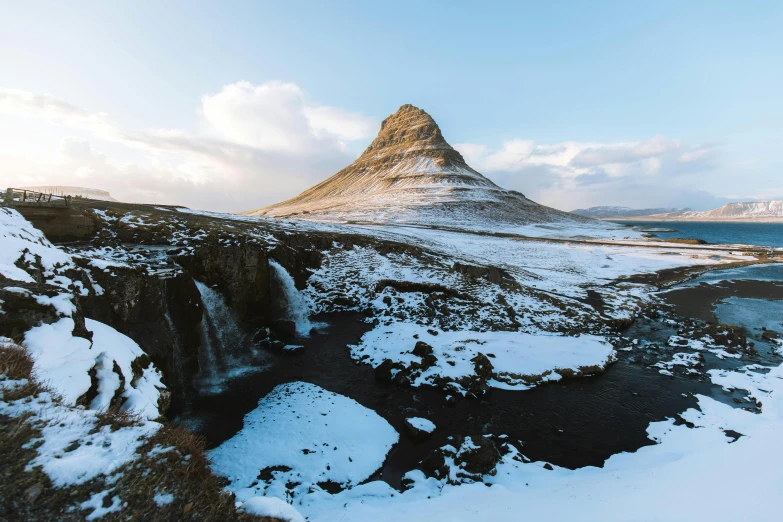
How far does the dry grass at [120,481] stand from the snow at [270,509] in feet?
0.58

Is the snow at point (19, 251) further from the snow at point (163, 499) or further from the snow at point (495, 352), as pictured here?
the snow at point (495, 352)

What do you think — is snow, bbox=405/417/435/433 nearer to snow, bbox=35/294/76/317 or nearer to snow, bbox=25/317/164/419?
snow, bbox=25/317/164/419

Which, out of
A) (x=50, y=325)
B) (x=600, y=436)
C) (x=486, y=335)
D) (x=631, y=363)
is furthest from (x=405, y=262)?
(x=50, y=325)

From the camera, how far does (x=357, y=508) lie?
33.6 ft

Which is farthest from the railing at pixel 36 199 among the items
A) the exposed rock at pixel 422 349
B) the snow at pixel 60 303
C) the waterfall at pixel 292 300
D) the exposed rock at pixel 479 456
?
the exposed rock at pixel 479 456

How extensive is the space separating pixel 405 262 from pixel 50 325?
30.8 m

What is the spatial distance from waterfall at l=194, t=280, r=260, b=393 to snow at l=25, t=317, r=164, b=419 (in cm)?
807

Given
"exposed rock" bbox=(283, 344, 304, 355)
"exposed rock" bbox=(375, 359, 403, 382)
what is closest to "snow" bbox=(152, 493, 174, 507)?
"exposed rock" bbox=(375, 359, 403, 382)

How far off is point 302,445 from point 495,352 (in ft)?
42.0

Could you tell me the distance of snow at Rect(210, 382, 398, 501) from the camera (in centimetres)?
1178

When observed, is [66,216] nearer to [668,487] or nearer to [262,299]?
[262,299]

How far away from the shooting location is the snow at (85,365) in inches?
288

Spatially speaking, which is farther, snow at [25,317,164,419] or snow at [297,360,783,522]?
snow at [297,360,783,522]

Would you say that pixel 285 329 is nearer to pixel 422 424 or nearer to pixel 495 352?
pixel 422 424
